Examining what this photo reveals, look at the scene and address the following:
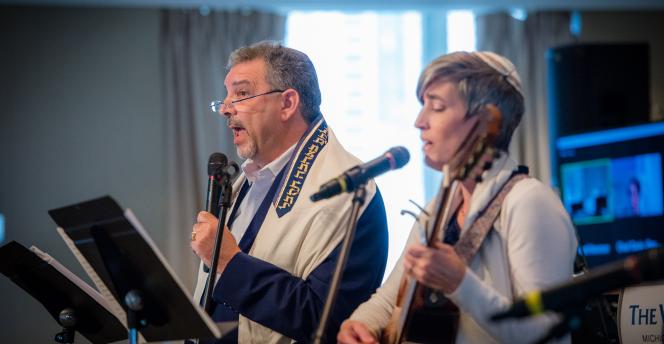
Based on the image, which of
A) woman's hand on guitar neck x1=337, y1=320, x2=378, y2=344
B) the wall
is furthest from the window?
woman's hand on guitar neck x1=337, y1=320, x2=378, y2=344

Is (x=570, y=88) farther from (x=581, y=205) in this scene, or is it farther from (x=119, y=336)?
(x=119, y=336)

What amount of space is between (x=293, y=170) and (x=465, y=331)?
862 mm

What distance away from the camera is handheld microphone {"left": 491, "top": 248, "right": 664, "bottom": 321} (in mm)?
1217

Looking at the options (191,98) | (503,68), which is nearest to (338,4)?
(191,98)

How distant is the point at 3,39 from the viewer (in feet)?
21.1

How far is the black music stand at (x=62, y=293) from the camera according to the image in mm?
2244

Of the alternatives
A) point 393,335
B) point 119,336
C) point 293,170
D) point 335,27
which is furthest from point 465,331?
point 335,27

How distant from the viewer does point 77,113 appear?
646 cm

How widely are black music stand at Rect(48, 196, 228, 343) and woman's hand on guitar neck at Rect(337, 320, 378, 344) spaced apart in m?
0.32

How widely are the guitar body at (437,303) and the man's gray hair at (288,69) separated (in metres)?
0.87

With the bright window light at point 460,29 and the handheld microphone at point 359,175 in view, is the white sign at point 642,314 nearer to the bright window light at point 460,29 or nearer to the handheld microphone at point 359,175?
the handheld microphone at point 359,175

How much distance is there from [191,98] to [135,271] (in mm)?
4727

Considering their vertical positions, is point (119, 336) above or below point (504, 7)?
below

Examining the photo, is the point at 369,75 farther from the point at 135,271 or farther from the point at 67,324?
the point at 135,271
